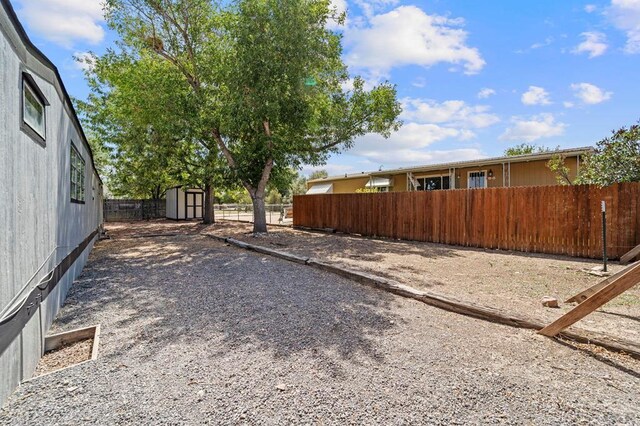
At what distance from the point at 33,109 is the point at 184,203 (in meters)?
21.8

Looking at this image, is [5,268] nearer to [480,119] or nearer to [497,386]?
[497,386]

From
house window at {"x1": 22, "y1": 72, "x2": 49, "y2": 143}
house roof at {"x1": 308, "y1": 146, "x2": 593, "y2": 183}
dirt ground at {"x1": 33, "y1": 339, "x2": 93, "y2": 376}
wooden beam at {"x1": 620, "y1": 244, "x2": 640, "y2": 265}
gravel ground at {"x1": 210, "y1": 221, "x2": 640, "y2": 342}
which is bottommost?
dirt ground at {"x1": 33, "y1": 339, "x2": 93, "y2": 376}

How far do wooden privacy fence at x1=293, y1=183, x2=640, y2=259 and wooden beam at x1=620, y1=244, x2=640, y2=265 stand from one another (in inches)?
15.5

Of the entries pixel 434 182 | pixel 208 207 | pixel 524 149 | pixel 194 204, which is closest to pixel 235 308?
pixel 434 182

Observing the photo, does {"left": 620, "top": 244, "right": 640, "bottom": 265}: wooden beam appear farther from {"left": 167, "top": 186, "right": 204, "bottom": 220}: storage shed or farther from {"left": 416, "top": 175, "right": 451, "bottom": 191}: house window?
{"left": 167, "top": 186, "right": 204, "bottom": 220}: storage shed

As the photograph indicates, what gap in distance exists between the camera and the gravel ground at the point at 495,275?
13.0 ft

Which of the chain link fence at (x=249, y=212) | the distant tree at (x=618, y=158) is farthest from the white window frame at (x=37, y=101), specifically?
the chain link fence at (x=249, y=212)

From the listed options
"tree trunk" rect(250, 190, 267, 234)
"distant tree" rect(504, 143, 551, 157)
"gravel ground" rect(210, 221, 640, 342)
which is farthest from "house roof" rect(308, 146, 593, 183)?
"distant tree" rect(504, 143, 551, 157)

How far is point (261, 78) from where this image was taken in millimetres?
10469

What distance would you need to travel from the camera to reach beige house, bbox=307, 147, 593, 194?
12.6 m

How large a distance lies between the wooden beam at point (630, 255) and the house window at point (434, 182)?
942 centimetres

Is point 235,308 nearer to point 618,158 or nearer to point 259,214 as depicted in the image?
point 618,158

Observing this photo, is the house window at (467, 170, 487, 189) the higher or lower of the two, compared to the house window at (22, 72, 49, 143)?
higher

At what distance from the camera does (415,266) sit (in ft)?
22.7
